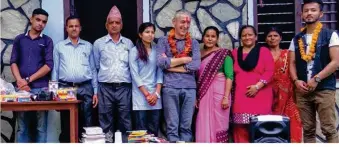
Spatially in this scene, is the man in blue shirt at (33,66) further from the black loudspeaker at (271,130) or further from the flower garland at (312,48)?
the flower garland at (312,48)

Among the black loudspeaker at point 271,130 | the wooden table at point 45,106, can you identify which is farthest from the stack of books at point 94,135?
the black loudspeaker at point 271,130

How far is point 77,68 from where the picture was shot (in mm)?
5391

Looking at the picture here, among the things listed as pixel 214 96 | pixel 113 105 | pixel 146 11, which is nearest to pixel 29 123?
pixel 113 105

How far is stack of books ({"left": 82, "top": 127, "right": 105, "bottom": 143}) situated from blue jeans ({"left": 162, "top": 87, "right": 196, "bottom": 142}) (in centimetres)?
68


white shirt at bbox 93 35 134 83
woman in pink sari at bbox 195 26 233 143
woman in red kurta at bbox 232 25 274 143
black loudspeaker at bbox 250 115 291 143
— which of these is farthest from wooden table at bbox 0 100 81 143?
black loudspeaker at bbox 250 115 291 143

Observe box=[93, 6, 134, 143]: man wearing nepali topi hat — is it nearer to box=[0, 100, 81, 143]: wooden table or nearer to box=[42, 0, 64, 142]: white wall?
box=[0, 100, 81, 143]: wooden table

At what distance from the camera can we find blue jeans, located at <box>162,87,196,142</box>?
535 centimetres

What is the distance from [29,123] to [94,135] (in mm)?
749

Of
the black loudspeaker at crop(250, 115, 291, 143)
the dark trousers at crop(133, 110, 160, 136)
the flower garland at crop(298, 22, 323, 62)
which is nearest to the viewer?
the black loudspeaker at crop(250, 115, 291, 143)

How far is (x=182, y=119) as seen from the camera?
5.41 metres

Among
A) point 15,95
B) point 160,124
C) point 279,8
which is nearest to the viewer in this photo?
point 15,95

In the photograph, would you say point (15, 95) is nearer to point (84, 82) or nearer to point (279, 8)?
point (84, 82)

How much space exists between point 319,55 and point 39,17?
289cm

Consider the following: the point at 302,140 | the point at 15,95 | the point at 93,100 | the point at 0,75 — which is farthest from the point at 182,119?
the point at 0,75
